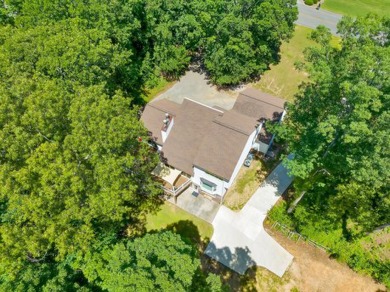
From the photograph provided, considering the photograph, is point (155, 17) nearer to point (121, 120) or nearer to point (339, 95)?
point (121, 120)

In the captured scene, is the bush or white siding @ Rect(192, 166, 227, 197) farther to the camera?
white siding @ Rect(192, 166, 227, 197)

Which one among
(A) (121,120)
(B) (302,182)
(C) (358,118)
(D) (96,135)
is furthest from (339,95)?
(D) (96,135)

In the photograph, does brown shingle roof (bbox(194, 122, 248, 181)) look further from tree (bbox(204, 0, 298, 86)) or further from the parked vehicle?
tree (bbox(204, 0, 298, 86))

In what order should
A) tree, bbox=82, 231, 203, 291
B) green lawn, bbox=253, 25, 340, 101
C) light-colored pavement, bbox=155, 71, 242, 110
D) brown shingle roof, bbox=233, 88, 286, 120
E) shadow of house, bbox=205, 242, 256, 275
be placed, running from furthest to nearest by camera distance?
green lawn, bbox=253, 25, 340, 101, light-colored pavement, bbox=155, 71, 242, 110, brown shingle roof, bbox=233, 88, 286, 120, shadow of house, bbox=205, 242, 256, 275, tree, bbox=82, 231, 203, 291

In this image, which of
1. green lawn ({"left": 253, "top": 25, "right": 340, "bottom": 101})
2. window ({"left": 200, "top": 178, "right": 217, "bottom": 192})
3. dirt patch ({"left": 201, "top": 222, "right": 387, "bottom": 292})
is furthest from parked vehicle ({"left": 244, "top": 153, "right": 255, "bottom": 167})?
green lawn ({"left": 253, "top": 25, "right": 340, "bottom": 101})

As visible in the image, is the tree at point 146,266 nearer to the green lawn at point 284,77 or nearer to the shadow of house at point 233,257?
the shadow of house at point 233,257

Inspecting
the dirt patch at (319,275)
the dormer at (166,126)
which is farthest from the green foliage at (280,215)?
the dormer at (166,126)
